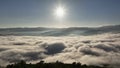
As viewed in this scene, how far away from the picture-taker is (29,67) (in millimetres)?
132625

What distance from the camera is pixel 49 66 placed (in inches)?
5221

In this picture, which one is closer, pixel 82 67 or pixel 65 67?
pixel 65 67

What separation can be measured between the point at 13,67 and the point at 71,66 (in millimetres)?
40586

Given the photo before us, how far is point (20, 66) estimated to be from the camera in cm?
13538

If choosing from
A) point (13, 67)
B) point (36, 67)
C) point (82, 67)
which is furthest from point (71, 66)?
point (13, 67)

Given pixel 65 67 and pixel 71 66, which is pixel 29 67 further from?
pixel 71 66

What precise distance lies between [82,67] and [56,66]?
24819 millimetres

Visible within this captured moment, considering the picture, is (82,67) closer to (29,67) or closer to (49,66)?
(49,66)

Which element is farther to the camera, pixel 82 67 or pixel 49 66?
pixel 82 67

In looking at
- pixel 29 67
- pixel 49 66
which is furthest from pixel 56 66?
pixel 29 67

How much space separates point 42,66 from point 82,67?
111 ft

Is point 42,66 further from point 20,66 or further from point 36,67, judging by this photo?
point 20,66

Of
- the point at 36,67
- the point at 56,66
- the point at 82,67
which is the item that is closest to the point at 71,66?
the point at 82,67

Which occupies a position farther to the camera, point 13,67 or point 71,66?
point 71,66
